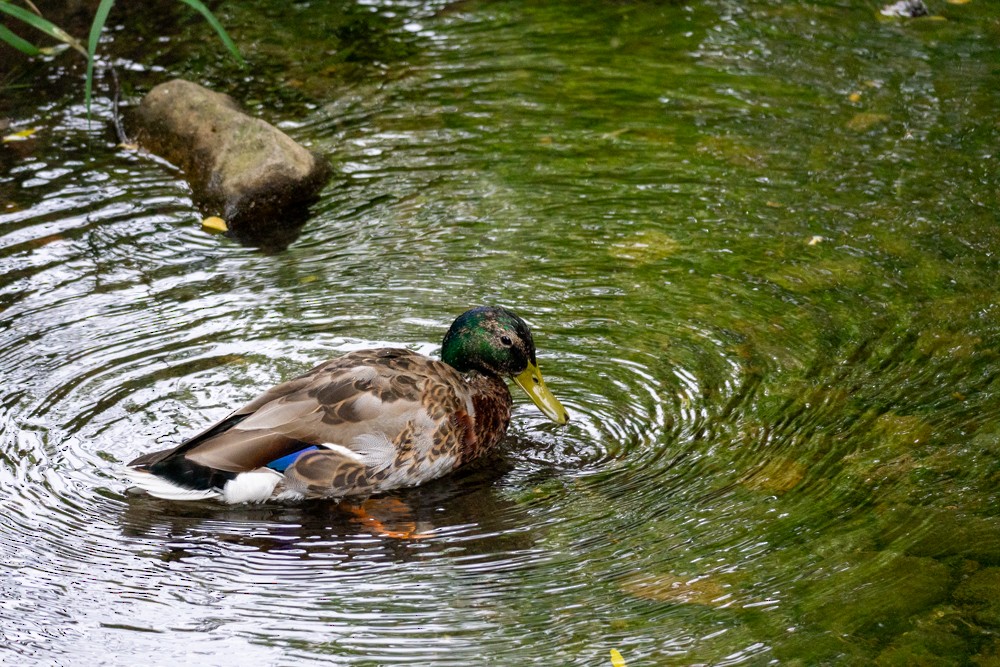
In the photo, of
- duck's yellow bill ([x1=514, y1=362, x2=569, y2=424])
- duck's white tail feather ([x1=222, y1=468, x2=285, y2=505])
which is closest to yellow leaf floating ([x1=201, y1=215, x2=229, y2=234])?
duck's yellow bill ([x1=514, y1=362, x2=569, y2=424])

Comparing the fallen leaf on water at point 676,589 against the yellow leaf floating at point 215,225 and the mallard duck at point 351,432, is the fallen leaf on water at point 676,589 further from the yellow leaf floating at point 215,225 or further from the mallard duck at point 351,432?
the yellow leaf floating at point 215,225

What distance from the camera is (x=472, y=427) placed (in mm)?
5438

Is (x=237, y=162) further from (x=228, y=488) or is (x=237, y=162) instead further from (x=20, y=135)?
(x=228, y=488)

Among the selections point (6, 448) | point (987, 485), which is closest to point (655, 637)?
point (987, 485)

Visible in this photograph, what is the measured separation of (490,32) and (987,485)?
6.94 m

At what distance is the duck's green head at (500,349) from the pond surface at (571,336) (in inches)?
8.1

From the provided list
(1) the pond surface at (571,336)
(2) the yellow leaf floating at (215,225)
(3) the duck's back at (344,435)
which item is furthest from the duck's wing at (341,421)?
(2) the yellow leaf floating at (215,225)

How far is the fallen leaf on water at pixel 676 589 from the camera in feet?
14.0

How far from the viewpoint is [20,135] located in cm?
905

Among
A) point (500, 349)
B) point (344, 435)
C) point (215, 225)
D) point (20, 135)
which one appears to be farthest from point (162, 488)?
point (20, 135)

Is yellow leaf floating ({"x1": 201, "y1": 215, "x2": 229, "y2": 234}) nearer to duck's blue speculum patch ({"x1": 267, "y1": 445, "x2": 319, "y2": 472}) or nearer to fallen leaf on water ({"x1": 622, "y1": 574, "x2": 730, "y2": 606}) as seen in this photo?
duck's blue speculum patch ({"x1": 267, "y1": 445, "x2": 319, "y2": 472})

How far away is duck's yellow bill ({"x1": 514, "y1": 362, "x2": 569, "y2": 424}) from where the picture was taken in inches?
216

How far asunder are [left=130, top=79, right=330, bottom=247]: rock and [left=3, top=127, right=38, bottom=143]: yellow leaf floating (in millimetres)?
878

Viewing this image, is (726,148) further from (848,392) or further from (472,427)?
(472,427)
